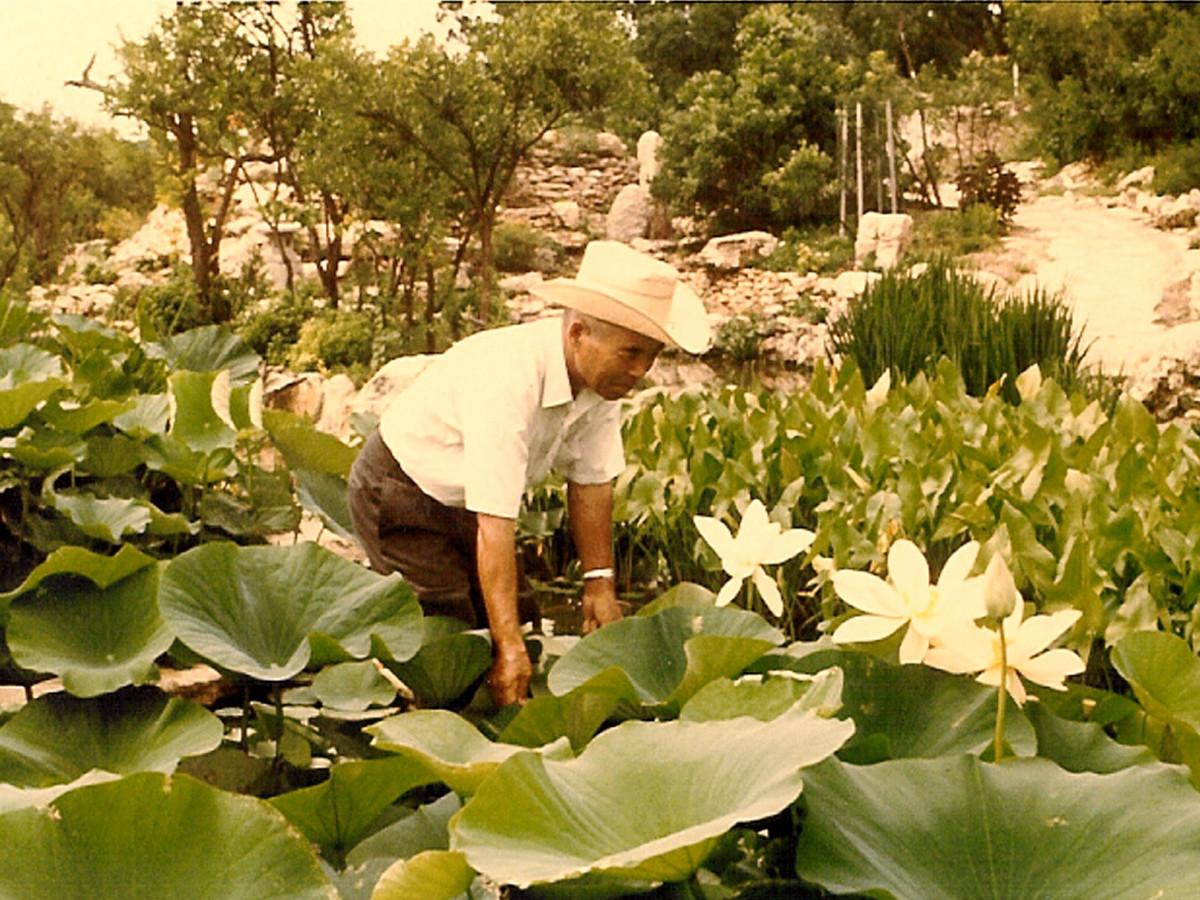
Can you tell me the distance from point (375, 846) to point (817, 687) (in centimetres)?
34

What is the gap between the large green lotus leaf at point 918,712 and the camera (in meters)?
0.85

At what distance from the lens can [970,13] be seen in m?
7.36

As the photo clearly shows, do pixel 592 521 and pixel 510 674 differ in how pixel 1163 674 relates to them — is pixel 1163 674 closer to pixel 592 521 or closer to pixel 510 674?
pixel 510 674

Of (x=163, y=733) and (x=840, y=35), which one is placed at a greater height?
(x=840, y=35)

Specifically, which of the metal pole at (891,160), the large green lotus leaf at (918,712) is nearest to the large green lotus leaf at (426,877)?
the large green lotus leaf at (918,712)

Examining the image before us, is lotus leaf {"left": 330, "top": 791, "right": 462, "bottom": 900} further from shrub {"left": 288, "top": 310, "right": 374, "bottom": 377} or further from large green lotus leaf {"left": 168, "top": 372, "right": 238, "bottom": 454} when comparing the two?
shrub {"left": 288, "top": 310, "right": 374, "bottom": 377}

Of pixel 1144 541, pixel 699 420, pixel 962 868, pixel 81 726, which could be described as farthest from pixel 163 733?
pixel 699 420

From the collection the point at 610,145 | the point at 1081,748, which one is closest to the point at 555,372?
the point at 1081,748

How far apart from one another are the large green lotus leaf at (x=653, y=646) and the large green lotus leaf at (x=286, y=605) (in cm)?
22

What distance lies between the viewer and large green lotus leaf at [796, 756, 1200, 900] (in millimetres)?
684

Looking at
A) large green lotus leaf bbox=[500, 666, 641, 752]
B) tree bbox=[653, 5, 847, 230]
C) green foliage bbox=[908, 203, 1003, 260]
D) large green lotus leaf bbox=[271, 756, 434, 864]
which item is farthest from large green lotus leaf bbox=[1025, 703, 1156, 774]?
tree bbox=[653, 5, 847, 230]

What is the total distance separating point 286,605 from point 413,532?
96 cm

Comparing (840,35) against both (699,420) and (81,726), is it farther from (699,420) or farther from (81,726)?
(81,726)

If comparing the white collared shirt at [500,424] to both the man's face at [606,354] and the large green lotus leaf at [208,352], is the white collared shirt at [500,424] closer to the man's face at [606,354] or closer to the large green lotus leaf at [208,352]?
the man's face at [606,354]
